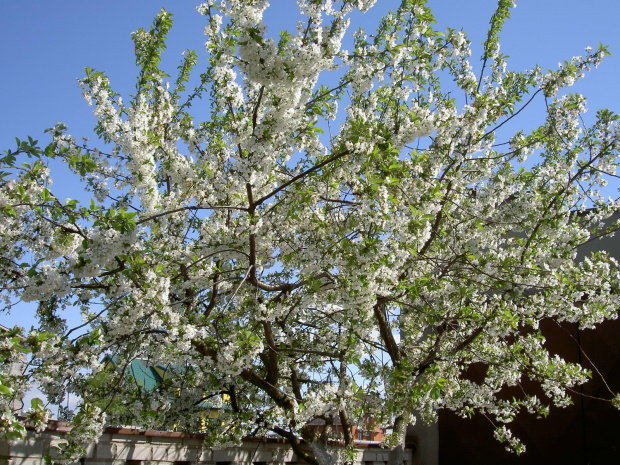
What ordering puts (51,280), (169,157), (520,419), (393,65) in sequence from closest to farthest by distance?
(51,280)
(393,65)
(169,157)
(520,419)

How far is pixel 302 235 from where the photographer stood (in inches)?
236

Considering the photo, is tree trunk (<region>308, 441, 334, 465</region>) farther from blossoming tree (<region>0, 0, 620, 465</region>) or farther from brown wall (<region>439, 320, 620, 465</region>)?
brown wall (<region>439, 320, 620, 465</region>)

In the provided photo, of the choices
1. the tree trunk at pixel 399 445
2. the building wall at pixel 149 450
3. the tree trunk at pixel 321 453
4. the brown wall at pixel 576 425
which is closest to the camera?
the building wall at pixel 149 450

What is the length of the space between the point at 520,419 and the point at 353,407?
3989 mm

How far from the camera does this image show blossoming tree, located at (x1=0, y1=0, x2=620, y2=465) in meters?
4.08

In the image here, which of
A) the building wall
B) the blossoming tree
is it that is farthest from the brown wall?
the building wall

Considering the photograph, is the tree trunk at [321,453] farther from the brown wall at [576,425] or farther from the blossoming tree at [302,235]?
the brown wall at [576,425]

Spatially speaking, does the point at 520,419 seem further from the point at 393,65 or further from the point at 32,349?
the point at 32,349

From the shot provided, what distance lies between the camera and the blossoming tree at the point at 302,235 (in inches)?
161

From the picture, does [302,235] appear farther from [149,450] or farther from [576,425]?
[576,425]

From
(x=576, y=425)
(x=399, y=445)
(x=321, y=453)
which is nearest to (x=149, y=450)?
(x=321, y=453)

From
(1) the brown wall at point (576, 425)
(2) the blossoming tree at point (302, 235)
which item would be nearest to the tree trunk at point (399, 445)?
(2) the blossoming tree at point (302, 235)

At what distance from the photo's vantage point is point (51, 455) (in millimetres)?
4113

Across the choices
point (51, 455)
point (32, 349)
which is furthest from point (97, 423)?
point (32, 349)
